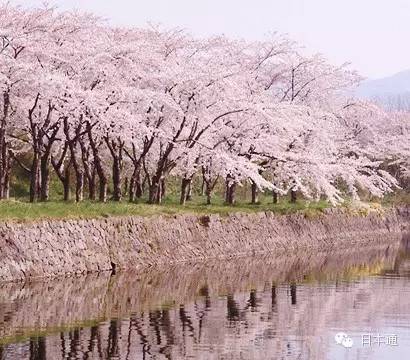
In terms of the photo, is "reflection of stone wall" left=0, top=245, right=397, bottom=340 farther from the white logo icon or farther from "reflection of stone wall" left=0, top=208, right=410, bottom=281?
the white logo icon

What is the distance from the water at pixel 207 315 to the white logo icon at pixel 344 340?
3.9 inches

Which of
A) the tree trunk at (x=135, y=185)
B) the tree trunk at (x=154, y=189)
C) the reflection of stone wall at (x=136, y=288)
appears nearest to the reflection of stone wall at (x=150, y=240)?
the reflection of stone wall at (x=136, y=288)

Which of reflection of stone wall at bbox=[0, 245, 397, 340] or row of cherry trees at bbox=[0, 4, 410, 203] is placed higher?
row of cherry trees at bbox=[0, 4, 410, 203]

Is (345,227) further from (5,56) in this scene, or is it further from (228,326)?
(228,326)

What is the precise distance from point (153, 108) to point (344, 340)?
14871mm

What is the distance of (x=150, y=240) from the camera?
27.2m

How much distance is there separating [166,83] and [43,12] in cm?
479

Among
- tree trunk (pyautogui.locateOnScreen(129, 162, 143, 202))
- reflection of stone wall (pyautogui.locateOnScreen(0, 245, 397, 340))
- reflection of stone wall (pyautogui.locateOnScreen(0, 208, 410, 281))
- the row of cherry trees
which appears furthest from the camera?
tree trunk (pyautogui.locateOnScreen(129, 162, 143, 202))

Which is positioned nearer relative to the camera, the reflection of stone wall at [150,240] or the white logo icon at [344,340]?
the white logo icon at [344,340]

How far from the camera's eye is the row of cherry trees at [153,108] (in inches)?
1036

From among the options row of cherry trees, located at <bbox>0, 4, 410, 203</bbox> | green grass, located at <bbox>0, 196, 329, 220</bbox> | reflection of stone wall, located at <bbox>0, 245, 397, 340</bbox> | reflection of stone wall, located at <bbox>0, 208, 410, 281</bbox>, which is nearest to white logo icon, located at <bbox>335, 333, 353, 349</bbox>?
reflection of stone wall, located at <bbox>0, 245, 397, 340</bbox>

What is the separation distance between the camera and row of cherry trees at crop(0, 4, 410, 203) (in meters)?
26.3

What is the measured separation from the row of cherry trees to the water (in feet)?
16.7

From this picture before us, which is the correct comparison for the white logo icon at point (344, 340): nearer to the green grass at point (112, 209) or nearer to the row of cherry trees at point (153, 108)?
the green grass at point (112, 209)
